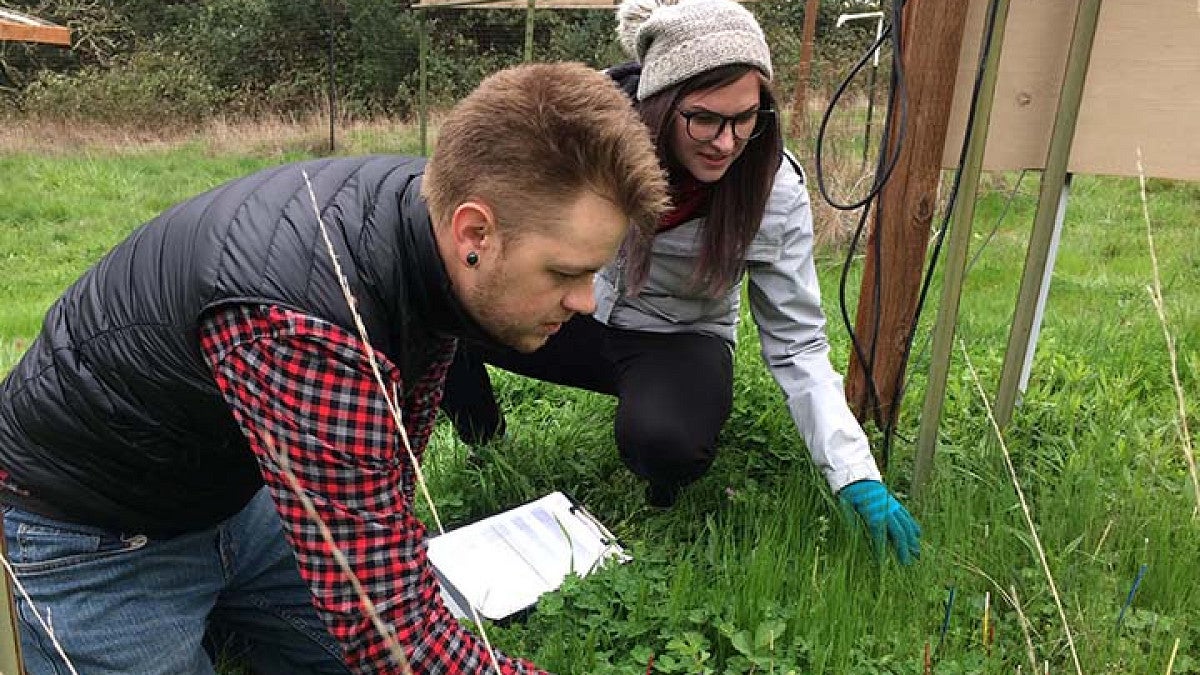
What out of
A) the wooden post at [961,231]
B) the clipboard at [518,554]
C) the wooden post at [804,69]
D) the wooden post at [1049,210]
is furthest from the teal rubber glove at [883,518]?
the wooden post at [804,69]

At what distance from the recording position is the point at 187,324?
1.50 metres

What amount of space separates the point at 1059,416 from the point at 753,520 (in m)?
1.20

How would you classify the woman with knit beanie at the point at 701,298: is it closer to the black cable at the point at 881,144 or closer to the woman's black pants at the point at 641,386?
the woman's black pants at the point at 641,386

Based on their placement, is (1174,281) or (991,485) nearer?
(991,485)

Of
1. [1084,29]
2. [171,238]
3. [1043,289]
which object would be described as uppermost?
[1084,29]

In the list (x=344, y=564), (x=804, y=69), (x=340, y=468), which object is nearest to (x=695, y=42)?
(x=340, y=468)

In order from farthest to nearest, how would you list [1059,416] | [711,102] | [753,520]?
[1059,416]
[753,520]
[711,102]

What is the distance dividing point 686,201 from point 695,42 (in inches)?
17.7

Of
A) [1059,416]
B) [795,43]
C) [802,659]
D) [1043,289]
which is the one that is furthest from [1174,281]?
[795,43]

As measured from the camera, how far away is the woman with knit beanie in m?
2.40

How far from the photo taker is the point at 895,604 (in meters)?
2.21

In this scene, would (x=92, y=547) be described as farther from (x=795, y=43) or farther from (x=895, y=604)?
(x=795, y=43)

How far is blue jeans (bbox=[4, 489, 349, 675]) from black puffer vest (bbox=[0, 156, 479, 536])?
0.06 meters

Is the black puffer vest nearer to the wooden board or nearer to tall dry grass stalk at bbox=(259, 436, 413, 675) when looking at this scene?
tall dry grass stalk at bbox=(259, 436, 413, 675)
